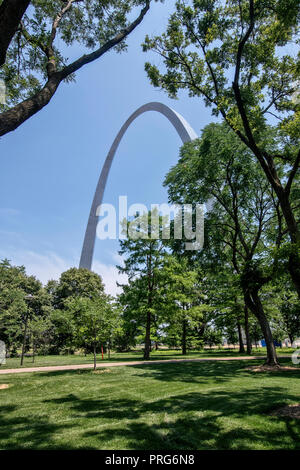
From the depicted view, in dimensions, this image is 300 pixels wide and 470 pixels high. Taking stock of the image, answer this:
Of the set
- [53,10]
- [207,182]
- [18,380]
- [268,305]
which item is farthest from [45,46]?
[268,305]

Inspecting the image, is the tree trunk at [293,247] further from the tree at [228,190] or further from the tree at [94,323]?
the tree at [94,323]

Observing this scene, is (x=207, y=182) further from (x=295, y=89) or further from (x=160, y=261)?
(x=160, y=261)

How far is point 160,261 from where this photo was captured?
64.3 feet

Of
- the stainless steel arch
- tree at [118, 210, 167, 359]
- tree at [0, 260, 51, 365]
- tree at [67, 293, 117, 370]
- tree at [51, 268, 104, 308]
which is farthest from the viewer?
tree at [51, 268, 104, 308]

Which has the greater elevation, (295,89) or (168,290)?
(295,89)

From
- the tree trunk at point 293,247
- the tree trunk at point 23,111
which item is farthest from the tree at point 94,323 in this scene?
the tree trunk at point 23,111

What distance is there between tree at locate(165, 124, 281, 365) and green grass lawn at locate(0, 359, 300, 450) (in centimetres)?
501

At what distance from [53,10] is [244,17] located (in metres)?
5.90

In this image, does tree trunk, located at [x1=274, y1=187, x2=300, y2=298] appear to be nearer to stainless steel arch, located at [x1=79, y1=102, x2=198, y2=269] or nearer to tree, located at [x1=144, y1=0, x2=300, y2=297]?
tree, located at [x1=144, y1=0, x2=300, y2=297]

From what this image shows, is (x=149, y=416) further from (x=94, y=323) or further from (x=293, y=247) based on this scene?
(x=94, y=323)

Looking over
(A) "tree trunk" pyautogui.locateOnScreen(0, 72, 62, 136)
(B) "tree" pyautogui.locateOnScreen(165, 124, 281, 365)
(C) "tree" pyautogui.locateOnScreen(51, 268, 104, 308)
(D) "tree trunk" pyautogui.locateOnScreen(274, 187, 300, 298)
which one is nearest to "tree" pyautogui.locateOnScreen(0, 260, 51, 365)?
(C) "tree" pyautogui.locateOnScreen(51, 268, 104, 308)

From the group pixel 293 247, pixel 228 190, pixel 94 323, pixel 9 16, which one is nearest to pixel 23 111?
pixel 9 16

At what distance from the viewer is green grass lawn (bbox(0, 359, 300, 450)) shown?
4.00 metres

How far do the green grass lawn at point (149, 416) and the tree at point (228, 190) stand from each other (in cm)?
501
